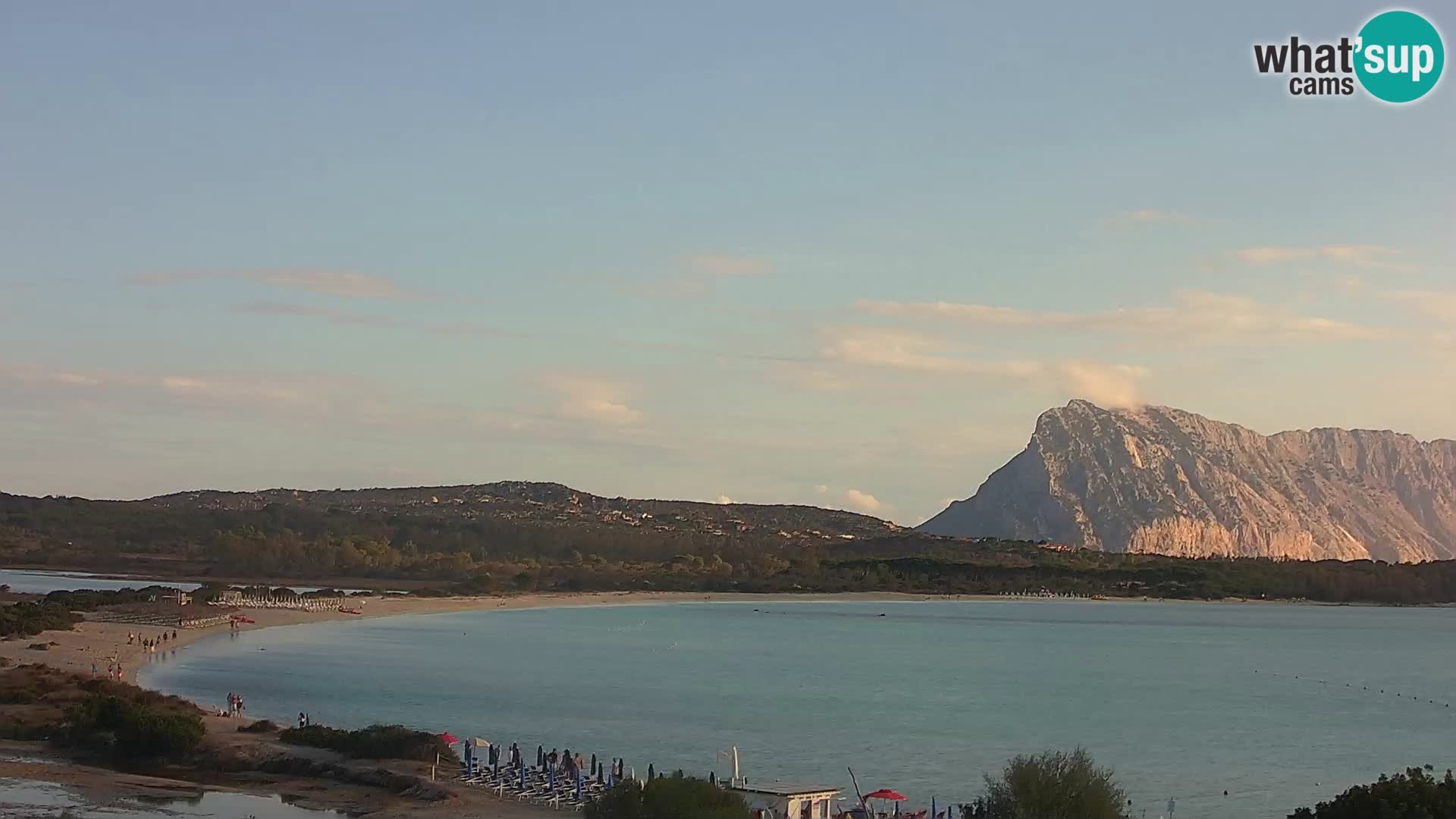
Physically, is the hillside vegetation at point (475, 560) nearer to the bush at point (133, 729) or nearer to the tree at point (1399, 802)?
the bush at point (133, 729)

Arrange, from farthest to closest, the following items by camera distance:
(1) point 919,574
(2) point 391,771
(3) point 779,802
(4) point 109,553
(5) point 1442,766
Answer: (1) point 919,574 < (4) point 109,553 < (5) point 1442,766 < (2) point 391,771 < (3) point 779,802

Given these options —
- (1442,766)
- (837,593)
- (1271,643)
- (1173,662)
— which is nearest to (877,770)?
(1442,766)

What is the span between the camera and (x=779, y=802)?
30.3 m

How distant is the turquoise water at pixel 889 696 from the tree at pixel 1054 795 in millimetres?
9194

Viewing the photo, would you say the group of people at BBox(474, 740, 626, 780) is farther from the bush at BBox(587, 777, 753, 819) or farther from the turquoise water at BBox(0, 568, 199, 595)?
the turquoise water at BBox(0, 568, 199, 595)

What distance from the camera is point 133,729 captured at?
37.2m

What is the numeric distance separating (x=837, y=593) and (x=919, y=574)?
13.4 metres

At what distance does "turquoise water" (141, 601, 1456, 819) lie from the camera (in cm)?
4644

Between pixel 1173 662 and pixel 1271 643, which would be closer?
pixel 1173 662

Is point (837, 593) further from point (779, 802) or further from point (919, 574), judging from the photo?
point (779, 802)

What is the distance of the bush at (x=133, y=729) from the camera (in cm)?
3700

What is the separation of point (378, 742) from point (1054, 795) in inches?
728

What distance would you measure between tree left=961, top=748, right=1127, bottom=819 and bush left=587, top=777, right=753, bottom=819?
191 inches

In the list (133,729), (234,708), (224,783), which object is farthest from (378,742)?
(234,708)
